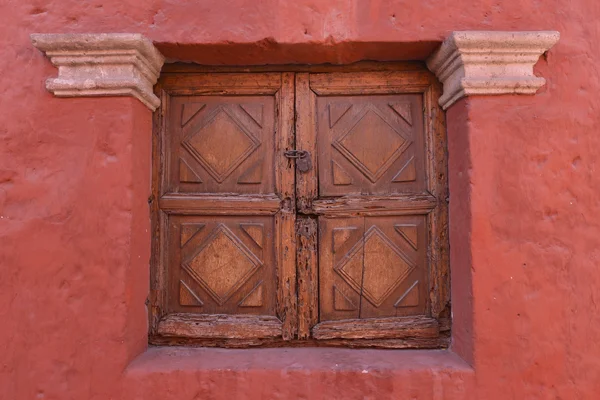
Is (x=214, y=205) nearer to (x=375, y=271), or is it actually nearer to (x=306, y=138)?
(x=306, y=138)

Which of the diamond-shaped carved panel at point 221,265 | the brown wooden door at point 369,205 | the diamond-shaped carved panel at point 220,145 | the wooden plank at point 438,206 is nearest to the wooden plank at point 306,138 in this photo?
the brown wooden door at point 369,205

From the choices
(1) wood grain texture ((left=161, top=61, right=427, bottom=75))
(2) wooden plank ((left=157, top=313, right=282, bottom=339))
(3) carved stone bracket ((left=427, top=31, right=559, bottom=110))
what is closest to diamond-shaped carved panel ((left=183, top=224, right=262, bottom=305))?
(2) wooden plank ((left=157, top=313, right=282, bottom=339))

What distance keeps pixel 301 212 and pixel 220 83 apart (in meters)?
0.75

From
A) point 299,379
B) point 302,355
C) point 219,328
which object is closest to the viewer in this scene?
point 299,379

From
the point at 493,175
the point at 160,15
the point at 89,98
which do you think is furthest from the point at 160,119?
the point at 493,175

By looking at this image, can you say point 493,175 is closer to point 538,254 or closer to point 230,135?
point 538,254

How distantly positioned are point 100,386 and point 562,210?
208 centimetres

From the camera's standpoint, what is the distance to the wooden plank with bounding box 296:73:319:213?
2135mm

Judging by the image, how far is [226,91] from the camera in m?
2.18

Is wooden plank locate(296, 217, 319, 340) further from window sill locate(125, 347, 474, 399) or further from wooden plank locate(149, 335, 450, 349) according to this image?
window sill locate(125, 347, 474, 399)

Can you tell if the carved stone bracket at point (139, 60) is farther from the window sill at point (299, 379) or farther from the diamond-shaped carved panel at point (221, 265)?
the window sill at point (299, 379)

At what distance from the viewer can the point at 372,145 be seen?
7.07 ft

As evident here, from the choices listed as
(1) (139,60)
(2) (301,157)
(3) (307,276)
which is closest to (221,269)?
(3) (307,276)

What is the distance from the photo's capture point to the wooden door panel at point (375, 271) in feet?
6.94
